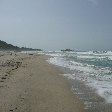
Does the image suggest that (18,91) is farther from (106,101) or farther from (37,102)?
(106,101)

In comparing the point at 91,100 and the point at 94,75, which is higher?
the point at 94,75

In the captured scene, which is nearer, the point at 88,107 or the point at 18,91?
the point at 88,107

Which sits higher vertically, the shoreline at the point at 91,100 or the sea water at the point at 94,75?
the sea water at the point at 94,75

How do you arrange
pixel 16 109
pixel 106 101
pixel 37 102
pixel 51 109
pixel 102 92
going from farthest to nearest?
pixel 102 92 → pixel 106 101 → pixel 37 102 → pixel 51 109 → pixel 16 109

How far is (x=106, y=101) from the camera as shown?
925 centimetres

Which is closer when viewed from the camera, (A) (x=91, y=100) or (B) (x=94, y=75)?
(A) (x=91, y=100)

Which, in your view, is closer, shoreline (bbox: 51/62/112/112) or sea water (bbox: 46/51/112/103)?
shoreline (bbox: 51/62/112/112)

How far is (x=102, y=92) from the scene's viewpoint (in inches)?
435

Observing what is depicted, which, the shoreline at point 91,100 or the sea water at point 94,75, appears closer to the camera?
the shoreline at point 91,100

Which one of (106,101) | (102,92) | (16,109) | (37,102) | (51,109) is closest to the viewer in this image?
(16,109)

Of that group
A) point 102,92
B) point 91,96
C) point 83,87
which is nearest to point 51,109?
point 91,96

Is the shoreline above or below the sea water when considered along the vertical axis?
below

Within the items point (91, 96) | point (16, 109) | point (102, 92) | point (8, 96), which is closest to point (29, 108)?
point (16, 109)

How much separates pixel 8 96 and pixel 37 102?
1.09 metres
